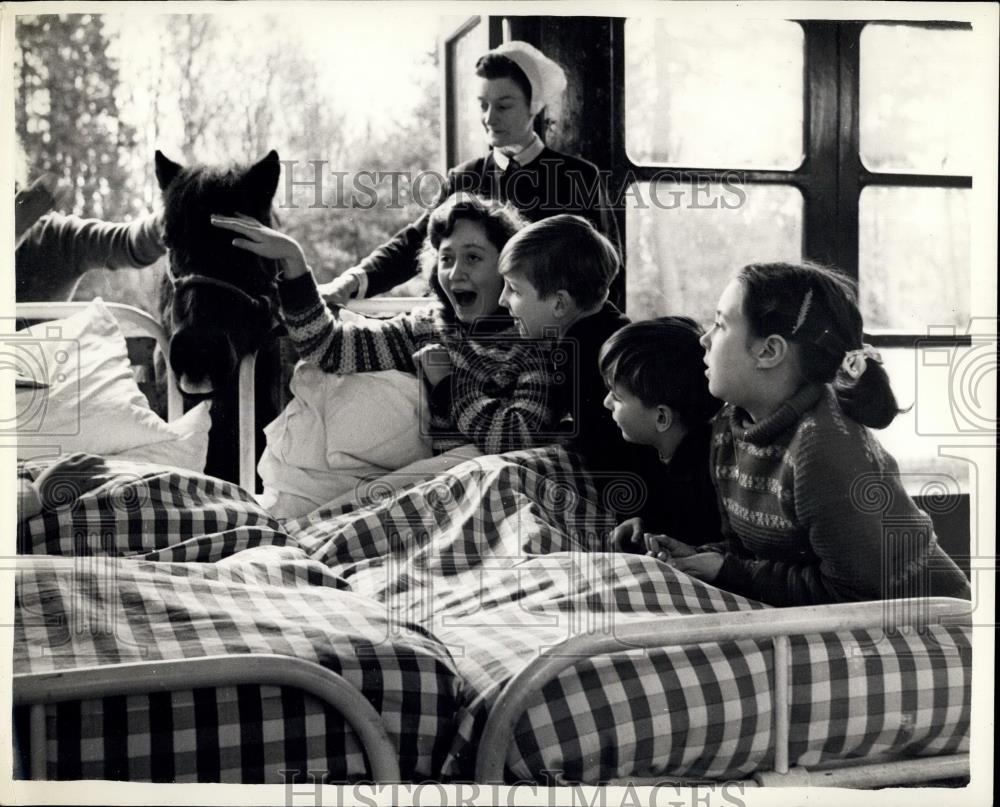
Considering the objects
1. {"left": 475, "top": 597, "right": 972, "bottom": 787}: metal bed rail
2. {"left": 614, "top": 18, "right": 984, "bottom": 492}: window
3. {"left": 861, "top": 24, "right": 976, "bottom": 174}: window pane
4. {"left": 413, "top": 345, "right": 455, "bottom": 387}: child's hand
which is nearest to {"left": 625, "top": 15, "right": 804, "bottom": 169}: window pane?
{"left": 614, "top": 18, "right": 984, "bottom": 492}: window

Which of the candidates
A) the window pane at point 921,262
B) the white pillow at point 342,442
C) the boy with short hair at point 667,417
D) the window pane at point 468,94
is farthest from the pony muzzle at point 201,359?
the window pane at point 921,262

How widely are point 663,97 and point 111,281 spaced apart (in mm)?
913

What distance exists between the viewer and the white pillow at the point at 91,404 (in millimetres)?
1767

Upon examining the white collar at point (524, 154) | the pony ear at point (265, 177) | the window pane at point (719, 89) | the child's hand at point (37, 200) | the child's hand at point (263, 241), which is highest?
the window pane at point (719, 89)

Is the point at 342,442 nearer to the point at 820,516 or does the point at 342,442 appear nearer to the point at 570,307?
the point at 570,307

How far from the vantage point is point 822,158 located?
1769 millimetres

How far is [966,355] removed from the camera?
173 centimetres

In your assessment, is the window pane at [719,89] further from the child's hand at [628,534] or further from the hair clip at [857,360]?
the child's hand at [628,534]

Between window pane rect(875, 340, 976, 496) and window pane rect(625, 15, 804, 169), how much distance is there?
36cm

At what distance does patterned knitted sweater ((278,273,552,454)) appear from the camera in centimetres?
178

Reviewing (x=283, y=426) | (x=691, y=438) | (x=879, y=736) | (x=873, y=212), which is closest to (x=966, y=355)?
(x=873, y=212)

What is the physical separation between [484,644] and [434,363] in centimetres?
50

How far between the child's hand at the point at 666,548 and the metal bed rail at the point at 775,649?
0.21 metres

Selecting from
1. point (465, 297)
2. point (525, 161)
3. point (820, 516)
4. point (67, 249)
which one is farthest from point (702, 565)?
point (67, 249)
